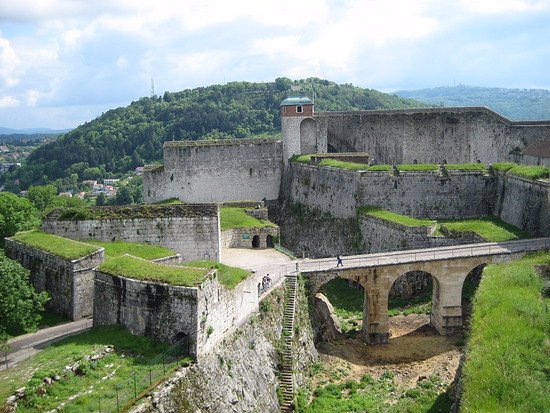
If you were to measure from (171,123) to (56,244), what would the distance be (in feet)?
283

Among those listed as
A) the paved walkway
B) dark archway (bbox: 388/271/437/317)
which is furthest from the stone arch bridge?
the paved walkway

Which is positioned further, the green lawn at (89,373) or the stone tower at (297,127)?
the stone tower at (297,127)

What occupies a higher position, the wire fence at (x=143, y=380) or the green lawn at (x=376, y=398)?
A: the wire fence at (x=143, y=380)

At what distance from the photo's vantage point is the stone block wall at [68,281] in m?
30.6

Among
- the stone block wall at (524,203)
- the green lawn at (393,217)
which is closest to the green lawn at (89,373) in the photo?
the green lawn at (393,217)

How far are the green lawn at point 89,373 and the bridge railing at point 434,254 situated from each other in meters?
12.8

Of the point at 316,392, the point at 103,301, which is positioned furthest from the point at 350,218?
the point at 103,301

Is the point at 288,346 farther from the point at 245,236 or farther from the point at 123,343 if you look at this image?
the point at 245,236

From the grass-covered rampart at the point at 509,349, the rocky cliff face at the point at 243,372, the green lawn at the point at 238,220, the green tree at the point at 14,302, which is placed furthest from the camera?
the green lawn at the point at 238,220

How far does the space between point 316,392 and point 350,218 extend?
61.3 feet

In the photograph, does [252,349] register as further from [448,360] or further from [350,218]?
[350,218]

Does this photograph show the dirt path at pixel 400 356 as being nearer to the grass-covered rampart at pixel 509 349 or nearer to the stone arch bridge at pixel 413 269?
the stone arch bridge at pixel 413 269

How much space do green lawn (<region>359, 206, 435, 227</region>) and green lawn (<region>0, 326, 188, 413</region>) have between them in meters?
21.2

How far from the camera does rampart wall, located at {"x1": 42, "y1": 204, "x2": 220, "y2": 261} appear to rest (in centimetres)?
3622
